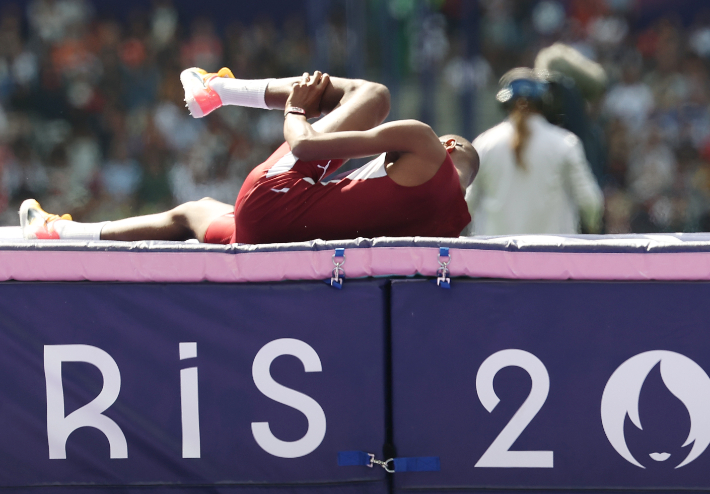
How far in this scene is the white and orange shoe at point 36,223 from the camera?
8.77ft

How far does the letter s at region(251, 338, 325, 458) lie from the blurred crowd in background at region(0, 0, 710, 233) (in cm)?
361

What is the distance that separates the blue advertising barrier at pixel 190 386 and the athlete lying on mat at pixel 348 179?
1.20 feet

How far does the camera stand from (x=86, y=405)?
1977 millimetres

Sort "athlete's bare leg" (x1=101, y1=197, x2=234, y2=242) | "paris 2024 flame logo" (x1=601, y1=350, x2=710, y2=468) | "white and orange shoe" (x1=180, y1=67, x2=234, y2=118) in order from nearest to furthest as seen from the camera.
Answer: "paris 2024 flame logo" (x1=601, y1=350, x2=710, y2=468) < "athlete's bare leg" (x1=101, y1=197, x2=234, y2=242) < "white and orange shoe" (x1=180, y1=67, x2=234, y2=118)

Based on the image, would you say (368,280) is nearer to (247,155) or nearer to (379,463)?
(379,463)

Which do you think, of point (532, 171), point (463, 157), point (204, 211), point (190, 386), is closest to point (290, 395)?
point (190, 386)

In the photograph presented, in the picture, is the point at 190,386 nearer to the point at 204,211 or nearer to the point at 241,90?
the point at 204,211

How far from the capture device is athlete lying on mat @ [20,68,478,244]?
2.12m

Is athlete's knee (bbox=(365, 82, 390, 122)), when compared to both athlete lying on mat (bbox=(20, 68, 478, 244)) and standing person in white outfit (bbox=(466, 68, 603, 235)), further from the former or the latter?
standing person in white outfit (bbox=(466, 68, 603, 235))

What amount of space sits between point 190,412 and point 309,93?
1123 mm

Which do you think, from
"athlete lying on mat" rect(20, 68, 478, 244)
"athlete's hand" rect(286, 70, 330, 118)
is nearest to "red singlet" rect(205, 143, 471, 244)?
"athlete lying on mat" rect(20, 68, 478, 244)

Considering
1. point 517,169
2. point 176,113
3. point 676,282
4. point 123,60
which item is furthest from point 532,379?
point 123,60

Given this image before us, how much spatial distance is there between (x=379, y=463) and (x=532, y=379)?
1.48 ft

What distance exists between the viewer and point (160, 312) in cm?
194
